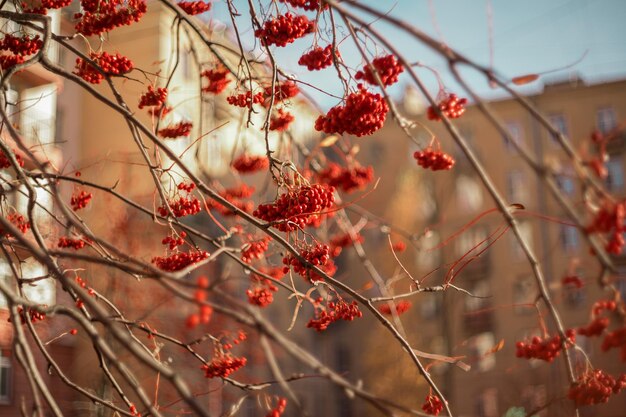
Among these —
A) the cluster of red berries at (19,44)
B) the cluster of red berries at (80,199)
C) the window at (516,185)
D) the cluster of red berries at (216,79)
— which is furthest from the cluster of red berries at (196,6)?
the window at (516,185)

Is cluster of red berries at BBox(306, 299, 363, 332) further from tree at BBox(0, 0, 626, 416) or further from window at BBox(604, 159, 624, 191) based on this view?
window at BBox(604, 159, 624, 191)

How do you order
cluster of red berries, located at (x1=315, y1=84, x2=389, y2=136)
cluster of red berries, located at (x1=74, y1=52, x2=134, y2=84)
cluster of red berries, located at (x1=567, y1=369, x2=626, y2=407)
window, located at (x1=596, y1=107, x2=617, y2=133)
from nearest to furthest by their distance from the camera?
cluster of red berries, located at (x1=567, y1=369, x2=626, y2=407), cluster of red berries, located at (x1=315, y1=84, x2=389, y2=136), cluster of red berries, located at (x1=74, y1=52, x2=134, y2=84), window, located at (x1=596, y1=107, x2=617, y2=133)

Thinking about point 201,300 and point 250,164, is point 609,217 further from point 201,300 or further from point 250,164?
point 250,164

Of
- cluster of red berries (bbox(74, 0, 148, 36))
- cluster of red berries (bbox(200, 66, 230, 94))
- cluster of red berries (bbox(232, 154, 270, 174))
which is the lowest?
cluster of red berries (bbox(232, 154, 270, 174))

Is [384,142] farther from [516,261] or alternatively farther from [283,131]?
[283,131]

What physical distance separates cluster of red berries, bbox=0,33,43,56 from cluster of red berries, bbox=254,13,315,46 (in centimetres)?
119

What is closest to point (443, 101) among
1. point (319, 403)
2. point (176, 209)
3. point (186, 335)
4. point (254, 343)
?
point (176, 209)

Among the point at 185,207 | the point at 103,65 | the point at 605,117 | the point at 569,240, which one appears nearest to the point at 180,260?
the point at 185,207

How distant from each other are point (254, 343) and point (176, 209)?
12096 mm

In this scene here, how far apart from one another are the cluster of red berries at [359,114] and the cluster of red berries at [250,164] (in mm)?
1837

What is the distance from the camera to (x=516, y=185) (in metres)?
25.1

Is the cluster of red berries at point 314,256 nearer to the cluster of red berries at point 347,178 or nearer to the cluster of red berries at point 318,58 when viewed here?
the cluster of red berries at point 318,58

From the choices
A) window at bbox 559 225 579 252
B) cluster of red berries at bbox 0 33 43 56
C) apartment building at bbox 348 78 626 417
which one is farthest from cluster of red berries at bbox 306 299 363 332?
window at bbox 559 225 579 252

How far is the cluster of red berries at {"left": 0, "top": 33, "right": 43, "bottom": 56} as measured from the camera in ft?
11.7
